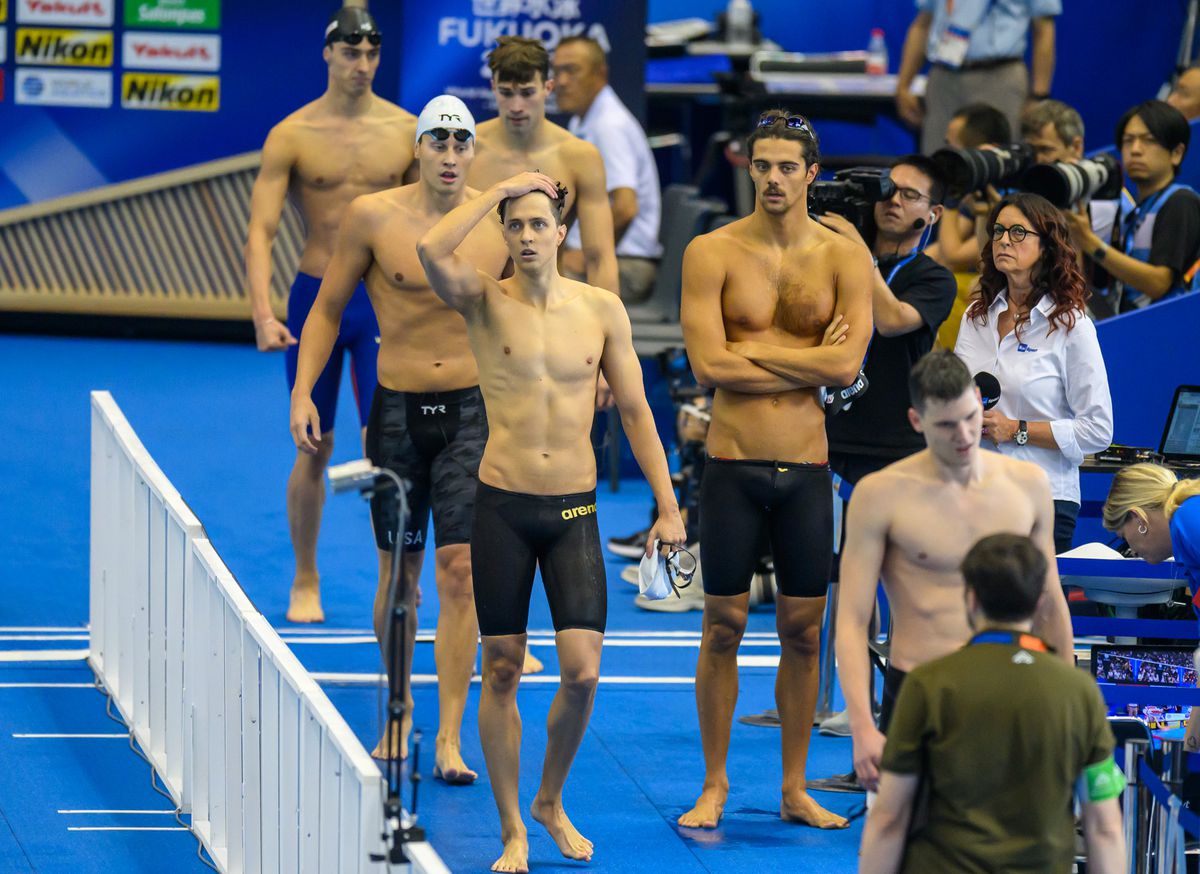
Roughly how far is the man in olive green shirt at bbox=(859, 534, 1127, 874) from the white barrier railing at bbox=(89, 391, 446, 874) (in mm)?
976

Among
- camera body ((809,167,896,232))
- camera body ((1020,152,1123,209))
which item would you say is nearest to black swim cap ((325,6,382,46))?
camera body ((809,167,896,232))

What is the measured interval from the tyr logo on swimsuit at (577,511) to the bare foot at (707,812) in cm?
109

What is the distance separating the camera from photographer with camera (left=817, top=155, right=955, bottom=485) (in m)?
6.48

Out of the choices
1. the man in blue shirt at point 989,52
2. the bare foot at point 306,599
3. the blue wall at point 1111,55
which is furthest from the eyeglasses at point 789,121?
the blue wall at point 1111,55

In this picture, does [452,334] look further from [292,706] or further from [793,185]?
[292,706]

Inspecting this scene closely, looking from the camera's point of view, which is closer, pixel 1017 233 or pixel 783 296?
pixel 783 296

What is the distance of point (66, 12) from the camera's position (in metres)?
14.5

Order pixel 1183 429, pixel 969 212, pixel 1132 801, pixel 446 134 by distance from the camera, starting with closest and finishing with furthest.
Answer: pixel 1132 801 < pixel 446 134 < pixel 1183 429 < pixel 969 212

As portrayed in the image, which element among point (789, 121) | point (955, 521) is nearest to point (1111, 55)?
point (789, 121)

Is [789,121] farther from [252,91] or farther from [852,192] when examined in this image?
[252,91]

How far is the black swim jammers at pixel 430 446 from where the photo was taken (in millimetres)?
6438

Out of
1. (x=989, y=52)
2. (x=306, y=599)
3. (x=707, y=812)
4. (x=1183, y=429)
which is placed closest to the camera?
(x=707, y=812)

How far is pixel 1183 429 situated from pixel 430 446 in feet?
8.84

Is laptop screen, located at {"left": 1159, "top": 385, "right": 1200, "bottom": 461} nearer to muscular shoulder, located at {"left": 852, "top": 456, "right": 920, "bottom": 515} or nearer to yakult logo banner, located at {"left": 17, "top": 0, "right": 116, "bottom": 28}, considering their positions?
muscular shoulder, located at {"left": 852, "top": 456, "right": 920, "bottom": 515}
